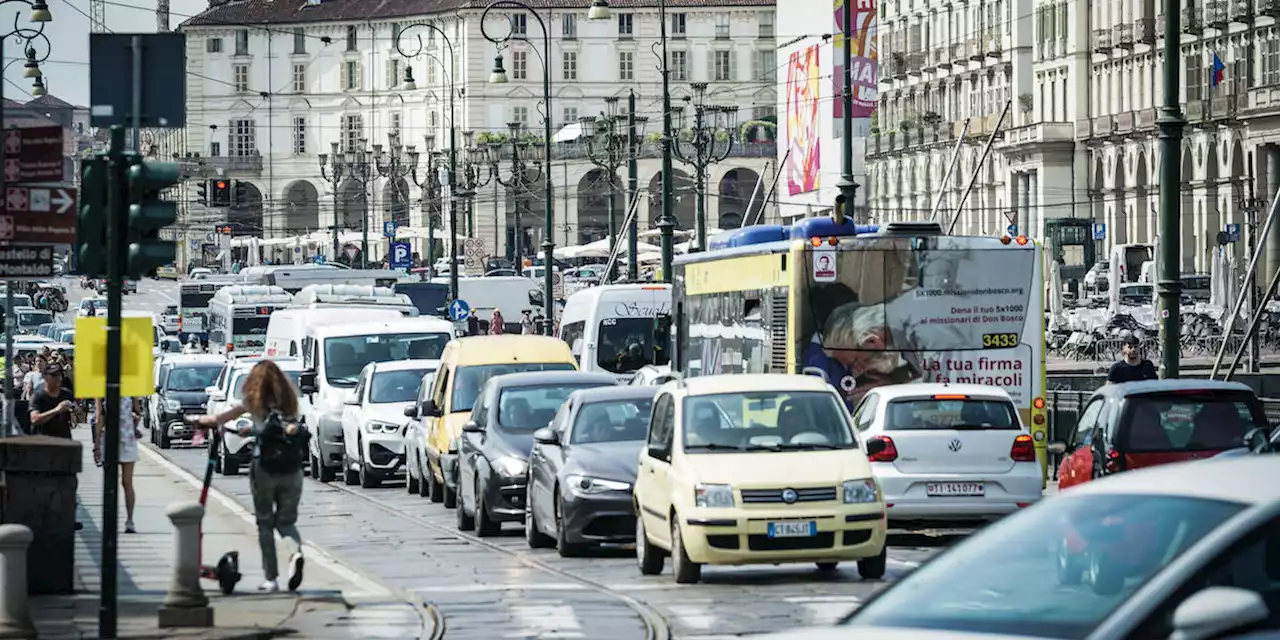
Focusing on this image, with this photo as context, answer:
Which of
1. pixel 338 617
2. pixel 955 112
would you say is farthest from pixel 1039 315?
pixel 955 112

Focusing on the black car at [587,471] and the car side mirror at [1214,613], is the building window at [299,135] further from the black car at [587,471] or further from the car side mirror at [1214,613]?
the car side mirror at [1214,613]

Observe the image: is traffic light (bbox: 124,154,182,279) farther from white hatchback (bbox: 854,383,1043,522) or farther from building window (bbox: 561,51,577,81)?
building window (bbox: 561,51,577,81)

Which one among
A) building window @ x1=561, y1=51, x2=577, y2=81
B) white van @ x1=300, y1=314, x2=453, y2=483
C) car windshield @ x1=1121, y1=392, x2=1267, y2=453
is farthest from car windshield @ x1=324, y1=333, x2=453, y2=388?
building window @ x1=561, y1=51, x2=577, y2=81

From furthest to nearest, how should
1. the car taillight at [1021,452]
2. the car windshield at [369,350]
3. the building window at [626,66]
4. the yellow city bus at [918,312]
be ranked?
the building window at [626,66] → the car windshield at [369,350] → the yellow city bus at [918,312] → the car taillight at [1021,452]

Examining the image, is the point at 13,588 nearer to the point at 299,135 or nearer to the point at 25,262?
the point at 25,262

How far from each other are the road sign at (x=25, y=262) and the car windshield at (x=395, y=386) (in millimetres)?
12406

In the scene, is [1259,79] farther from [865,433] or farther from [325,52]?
[325,52]

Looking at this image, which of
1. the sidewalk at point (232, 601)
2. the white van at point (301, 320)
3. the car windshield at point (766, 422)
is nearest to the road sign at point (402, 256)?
the white van at point (301, 320)

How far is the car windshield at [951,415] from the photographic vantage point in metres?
21.8

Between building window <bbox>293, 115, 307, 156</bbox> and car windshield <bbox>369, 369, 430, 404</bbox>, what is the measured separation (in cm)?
14817

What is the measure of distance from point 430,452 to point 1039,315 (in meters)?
7.53

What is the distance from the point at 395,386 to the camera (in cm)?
3306

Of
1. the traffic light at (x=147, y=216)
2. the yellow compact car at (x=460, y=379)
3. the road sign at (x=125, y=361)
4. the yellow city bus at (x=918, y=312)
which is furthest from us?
the yellow compact car at (x=460, y=379)

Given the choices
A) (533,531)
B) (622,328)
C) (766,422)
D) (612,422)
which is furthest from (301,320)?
(766,422)
